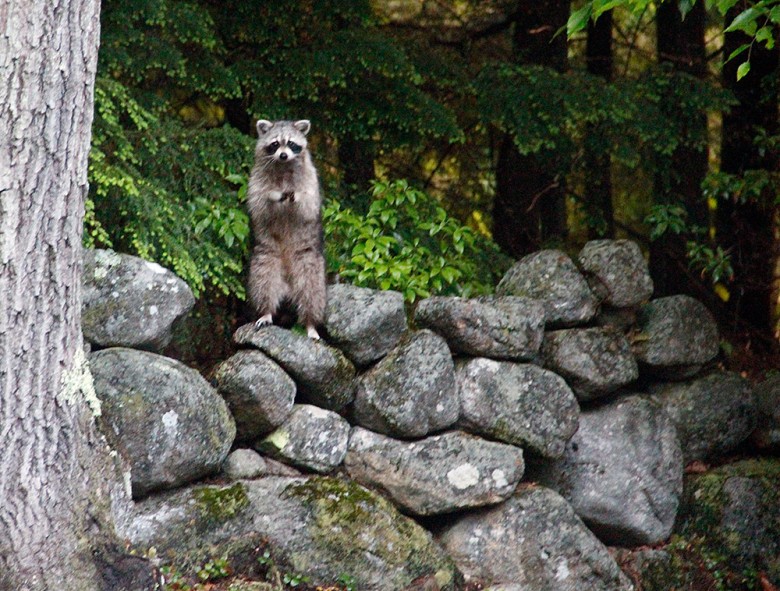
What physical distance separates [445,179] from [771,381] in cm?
427

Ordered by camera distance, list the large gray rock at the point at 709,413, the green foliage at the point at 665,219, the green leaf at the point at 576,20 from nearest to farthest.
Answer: the green leaf at the point at 576,20
the large gray rock at the point at 709,413
the green foliage at the point at 665,219

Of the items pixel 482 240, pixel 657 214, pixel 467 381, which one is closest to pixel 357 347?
pixel 467 381

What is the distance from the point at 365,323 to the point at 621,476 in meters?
2.22

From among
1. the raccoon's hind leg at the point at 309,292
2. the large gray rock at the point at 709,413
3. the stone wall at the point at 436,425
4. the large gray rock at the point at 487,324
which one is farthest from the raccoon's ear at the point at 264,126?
the large gray rock at the point at 709,413

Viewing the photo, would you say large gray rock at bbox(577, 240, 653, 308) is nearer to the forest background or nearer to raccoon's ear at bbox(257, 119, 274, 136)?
the forest background

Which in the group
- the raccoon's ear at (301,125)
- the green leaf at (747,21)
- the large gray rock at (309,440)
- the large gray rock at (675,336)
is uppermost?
the green leaf at (747,21)

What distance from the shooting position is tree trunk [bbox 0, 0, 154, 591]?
4.53 metres

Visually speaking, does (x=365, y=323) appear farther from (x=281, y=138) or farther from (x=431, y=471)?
(x=281, y=138)

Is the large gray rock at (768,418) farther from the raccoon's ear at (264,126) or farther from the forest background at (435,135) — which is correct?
the raccoon's ear at (264,126)

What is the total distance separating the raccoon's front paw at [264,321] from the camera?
6.42 meters

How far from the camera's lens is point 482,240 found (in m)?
8.16

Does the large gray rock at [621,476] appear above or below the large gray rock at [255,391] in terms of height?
below

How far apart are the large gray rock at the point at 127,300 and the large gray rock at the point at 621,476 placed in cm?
289

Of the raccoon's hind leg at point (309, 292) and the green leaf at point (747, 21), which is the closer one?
the green leaf at point (747, 21)
